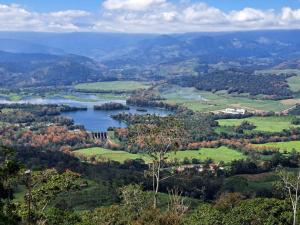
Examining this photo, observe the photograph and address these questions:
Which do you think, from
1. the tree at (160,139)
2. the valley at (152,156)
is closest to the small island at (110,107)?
the valley at (152,156)

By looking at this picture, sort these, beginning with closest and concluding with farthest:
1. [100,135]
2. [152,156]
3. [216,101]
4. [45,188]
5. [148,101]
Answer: [45,188]
[152,156]
[100,135]
[148,101]
[216,101]

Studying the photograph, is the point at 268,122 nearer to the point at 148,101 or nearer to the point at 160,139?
the point at 148,101

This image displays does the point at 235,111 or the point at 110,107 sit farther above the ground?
the point at 235,111

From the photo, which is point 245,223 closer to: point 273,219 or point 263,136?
point 273,219

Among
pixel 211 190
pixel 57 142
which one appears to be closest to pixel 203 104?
pixel 57 142

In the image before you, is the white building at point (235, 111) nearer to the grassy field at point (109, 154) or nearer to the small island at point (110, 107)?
the small island at point (110, 107)

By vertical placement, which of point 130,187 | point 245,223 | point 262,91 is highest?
point 130,187

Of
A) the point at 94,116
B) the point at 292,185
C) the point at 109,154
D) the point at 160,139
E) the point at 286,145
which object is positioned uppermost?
the point at 160,139

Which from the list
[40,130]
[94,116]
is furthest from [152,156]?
[94,116]
